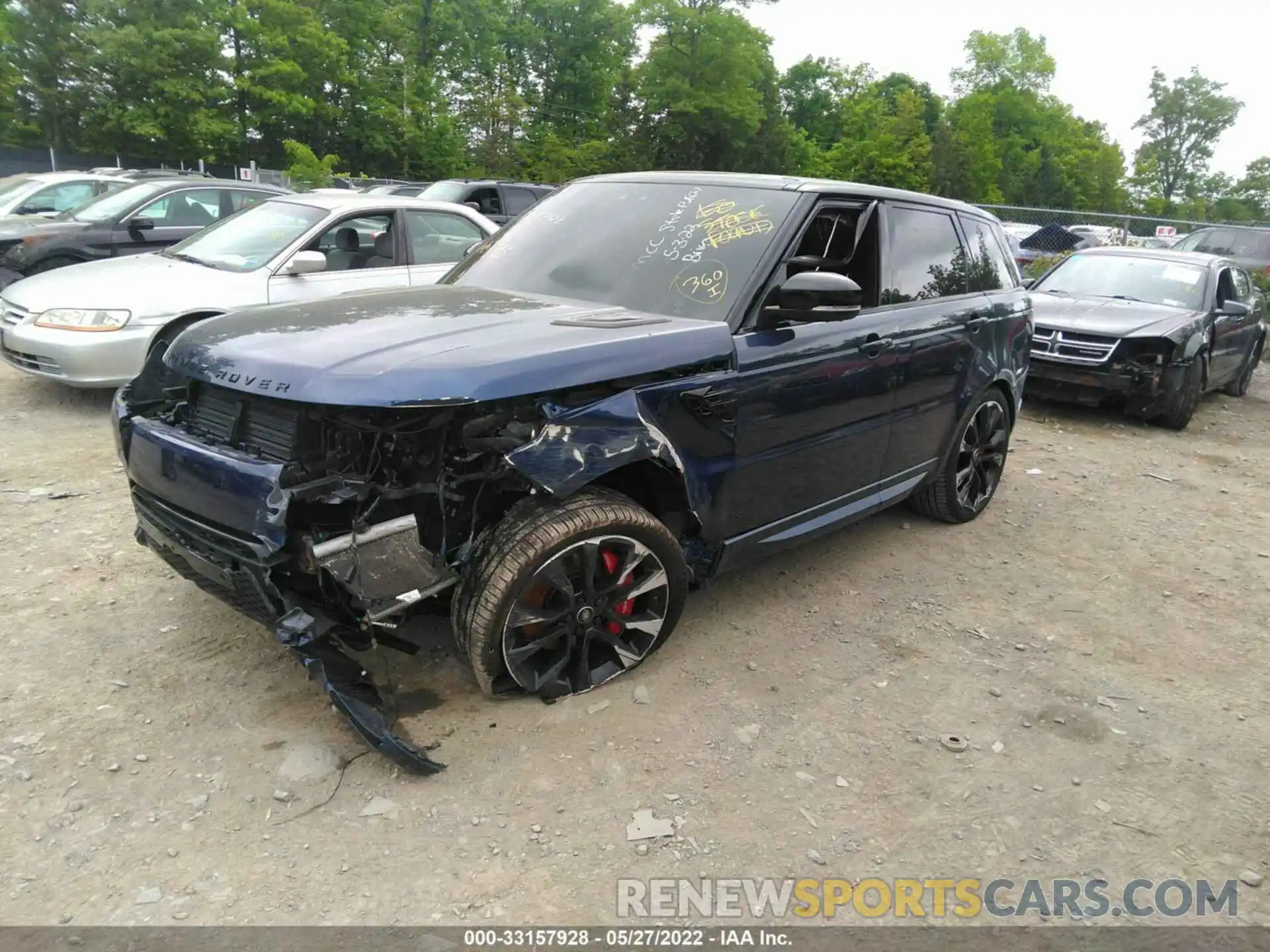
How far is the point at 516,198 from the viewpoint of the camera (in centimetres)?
1431

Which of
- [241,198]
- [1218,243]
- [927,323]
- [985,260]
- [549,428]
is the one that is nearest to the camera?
[549,428]

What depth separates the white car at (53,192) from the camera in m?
11.2

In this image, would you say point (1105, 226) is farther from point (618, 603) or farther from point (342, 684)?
point (342, 684)

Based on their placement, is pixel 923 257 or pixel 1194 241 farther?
pixel 1194 241

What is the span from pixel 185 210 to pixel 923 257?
7670mm

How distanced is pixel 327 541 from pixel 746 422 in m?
1.64

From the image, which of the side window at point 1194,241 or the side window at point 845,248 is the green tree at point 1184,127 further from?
the side window at point 845,248

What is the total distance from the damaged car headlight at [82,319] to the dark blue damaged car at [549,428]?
315 centimetres

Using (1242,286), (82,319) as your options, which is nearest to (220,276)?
(82,319)

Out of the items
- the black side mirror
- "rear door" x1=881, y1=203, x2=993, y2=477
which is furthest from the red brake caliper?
"rear door" x1=881, y1=203, x2=993, y2=477

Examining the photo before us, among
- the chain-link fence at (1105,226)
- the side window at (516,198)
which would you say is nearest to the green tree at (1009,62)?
the chain-link fence at (1105,226)

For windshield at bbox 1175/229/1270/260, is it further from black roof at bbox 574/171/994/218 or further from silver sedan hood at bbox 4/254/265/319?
silver sedan hood at bbox 4/254/265/319

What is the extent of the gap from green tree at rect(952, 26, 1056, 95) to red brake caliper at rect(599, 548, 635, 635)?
7397 centimetres

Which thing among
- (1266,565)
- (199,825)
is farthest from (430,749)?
(1266,565)
